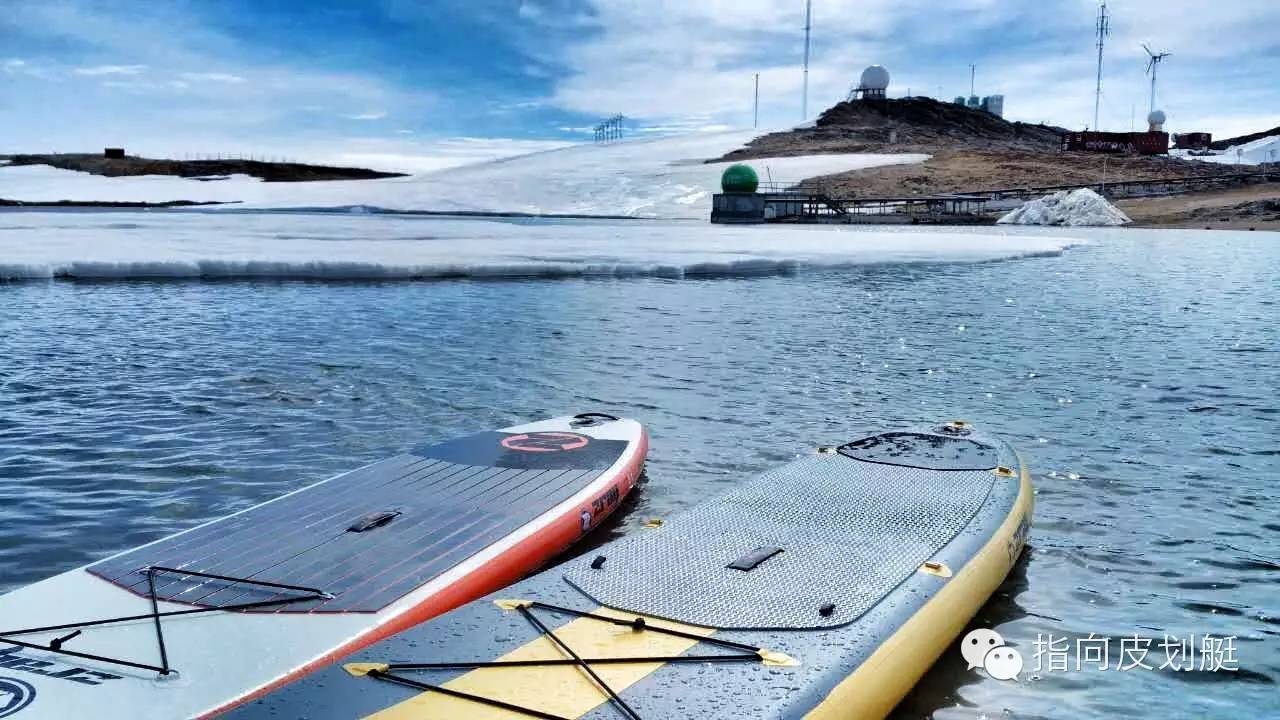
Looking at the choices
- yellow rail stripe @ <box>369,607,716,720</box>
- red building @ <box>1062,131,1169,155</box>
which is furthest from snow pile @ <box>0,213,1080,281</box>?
red building @ <box>1062,131,1169,155</box>

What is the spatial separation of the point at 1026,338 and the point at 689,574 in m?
10.1

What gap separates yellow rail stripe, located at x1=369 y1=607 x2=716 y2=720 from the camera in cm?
304

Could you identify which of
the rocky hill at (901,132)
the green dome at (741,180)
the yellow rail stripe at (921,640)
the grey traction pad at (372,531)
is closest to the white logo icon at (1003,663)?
the yellow rail stripe at (921,640)

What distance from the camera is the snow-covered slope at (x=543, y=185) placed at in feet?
208

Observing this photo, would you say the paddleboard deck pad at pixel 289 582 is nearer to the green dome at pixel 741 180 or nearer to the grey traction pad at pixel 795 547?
the grey traction pad at pixel 795 547

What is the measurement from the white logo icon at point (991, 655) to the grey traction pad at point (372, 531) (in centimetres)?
229

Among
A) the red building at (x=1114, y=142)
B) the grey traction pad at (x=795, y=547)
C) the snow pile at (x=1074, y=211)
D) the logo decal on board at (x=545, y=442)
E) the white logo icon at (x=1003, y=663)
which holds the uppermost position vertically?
the red building at (x=1114, y=142)

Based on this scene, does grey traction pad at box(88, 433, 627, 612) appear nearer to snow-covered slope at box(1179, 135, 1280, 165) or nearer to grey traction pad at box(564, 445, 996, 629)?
grey traction pad at box(564, 445, 996, 629)

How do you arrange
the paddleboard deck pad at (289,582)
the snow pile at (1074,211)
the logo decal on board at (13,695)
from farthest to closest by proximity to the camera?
the snow pile at (1074,211) → the paddleboard deck pad at (289,582) → the logo decal on board at (13,695)

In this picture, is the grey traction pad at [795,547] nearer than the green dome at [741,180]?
Yes

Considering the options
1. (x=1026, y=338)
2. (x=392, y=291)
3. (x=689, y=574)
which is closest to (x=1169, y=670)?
(x=689, y=574)

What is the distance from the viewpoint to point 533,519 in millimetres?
5293

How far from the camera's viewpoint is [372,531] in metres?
4.98

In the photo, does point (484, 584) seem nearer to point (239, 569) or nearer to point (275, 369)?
point (239, 569)
